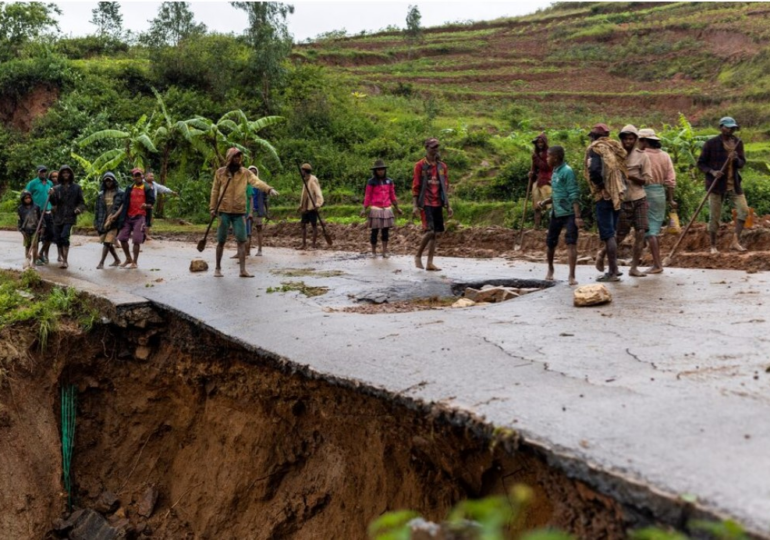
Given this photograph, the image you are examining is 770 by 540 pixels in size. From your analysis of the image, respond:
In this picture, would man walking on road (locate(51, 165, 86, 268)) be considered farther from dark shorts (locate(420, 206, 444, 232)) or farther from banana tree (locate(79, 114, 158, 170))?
banana tree (locate(79, 114, 158, 170))

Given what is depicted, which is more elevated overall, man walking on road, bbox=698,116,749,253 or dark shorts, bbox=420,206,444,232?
man walking on road, bbox=698,116,749,253

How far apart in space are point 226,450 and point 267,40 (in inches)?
1146

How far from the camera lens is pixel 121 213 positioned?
12000 mm

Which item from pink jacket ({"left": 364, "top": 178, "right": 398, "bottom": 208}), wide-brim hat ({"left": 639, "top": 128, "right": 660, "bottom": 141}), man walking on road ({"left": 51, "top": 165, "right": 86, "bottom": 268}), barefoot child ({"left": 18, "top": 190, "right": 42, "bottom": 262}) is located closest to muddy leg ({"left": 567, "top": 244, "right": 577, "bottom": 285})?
wide-brim hat ({"left": 639, "top": 128, "right": 660, "bottom": 141})

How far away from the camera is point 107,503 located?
7703 millimetres

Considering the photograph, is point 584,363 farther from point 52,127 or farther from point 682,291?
point 52,127

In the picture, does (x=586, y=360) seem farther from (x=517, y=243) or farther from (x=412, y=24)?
(x=412, y=24)

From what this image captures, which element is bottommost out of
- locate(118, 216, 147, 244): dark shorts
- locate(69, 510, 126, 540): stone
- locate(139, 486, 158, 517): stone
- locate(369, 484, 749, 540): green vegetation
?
locate(69, 510, 126, 540): stone

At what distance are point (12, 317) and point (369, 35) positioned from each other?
219ft

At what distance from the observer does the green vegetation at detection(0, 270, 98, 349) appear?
25.7 feet

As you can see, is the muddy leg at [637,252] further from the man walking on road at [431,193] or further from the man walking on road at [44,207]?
the man walking on road at [44,207]

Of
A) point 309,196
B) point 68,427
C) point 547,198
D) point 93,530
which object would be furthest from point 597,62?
point 93,530

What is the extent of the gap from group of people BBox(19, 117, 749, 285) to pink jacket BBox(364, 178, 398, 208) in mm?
18

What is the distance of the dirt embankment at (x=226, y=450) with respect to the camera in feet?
13.9
